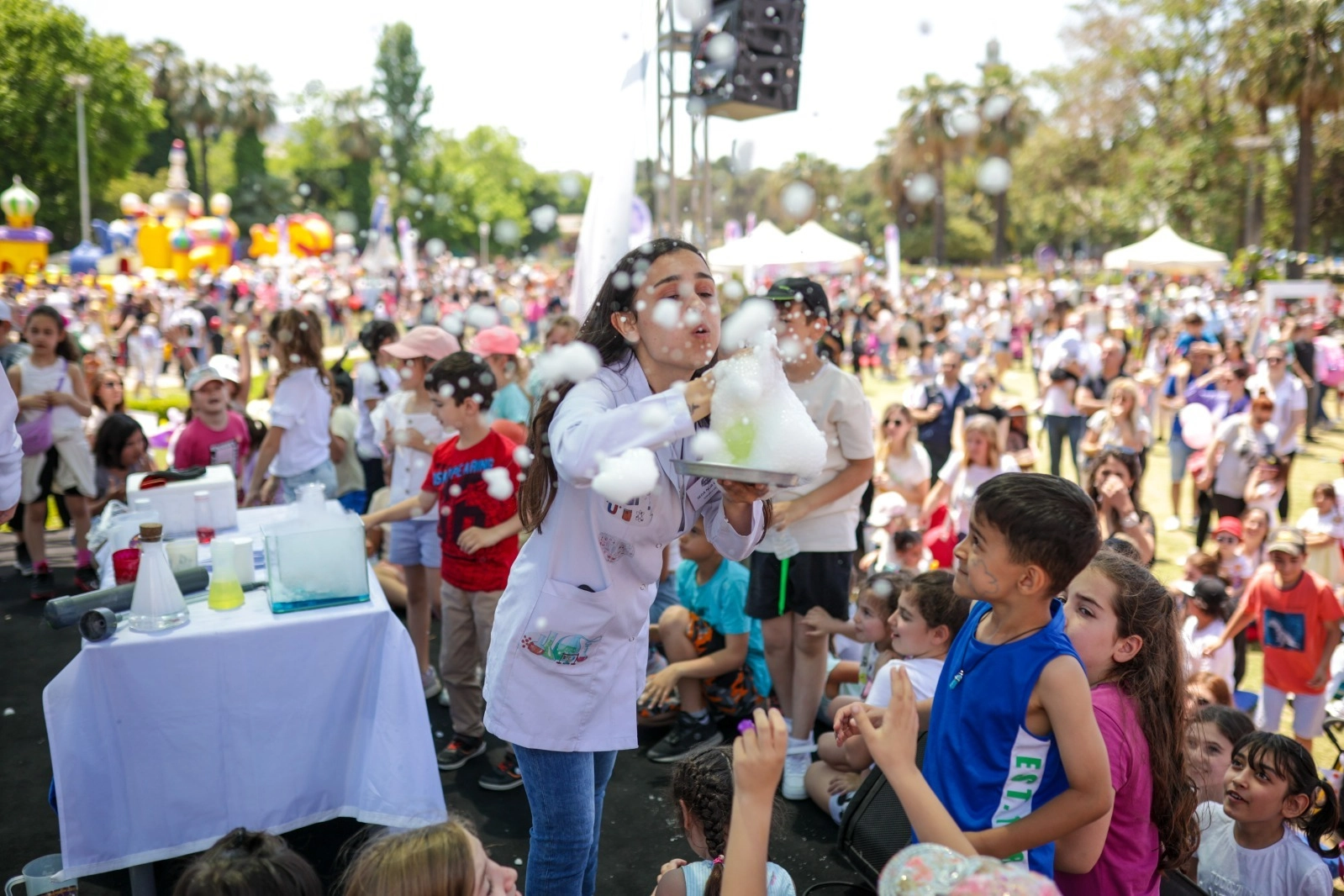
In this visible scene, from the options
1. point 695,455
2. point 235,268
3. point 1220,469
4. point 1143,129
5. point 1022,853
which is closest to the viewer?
point 695,455

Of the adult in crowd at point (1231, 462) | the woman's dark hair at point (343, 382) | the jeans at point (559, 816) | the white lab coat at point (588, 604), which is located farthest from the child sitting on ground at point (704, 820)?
the adult in crowd at point (1231, 462)

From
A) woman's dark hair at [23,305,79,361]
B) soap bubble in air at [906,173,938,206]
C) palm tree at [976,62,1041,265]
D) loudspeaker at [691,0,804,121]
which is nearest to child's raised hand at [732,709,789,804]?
woman's dark hair at [23,305,79,361]

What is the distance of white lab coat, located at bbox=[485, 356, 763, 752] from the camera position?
5.77 feet

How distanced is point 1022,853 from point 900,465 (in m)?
→ 4.43

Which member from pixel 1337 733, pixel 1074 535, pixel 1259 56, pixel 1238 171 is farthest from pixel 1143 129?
pixel 1074 535

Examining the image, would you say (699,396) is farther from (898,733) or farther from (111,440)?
(111,440)

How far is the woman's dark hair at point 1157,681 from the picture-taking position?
2045mm

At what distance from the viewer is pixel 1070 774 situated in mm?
1646

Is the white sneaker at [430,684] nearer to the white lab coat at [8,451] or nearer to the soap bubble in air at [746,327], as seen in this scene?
the white lab coat at [8,451]

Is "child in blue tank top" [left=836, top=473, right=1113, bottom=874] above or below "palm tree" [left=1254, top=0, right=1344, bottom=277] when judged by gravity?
below

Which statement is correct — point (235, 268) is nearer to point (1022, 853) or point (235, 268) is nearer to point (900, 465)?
point (900, 465)

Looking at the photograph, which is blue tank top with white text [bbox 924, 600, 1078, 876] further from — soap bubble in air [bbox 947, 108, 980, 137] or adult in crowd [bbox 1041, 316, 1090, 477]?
soap bubble in air [bbox 947, 108, 980, 137]

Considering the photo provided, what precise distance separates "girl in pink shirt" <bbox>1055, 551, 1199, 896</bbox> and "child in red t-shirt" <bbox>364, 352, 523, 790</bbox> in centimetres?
191

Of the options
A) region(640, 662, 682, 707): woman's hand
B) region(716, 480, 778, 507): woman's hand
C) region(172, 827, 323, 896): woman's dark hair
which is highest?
region(716, 480, 778, 507): woman's hand
